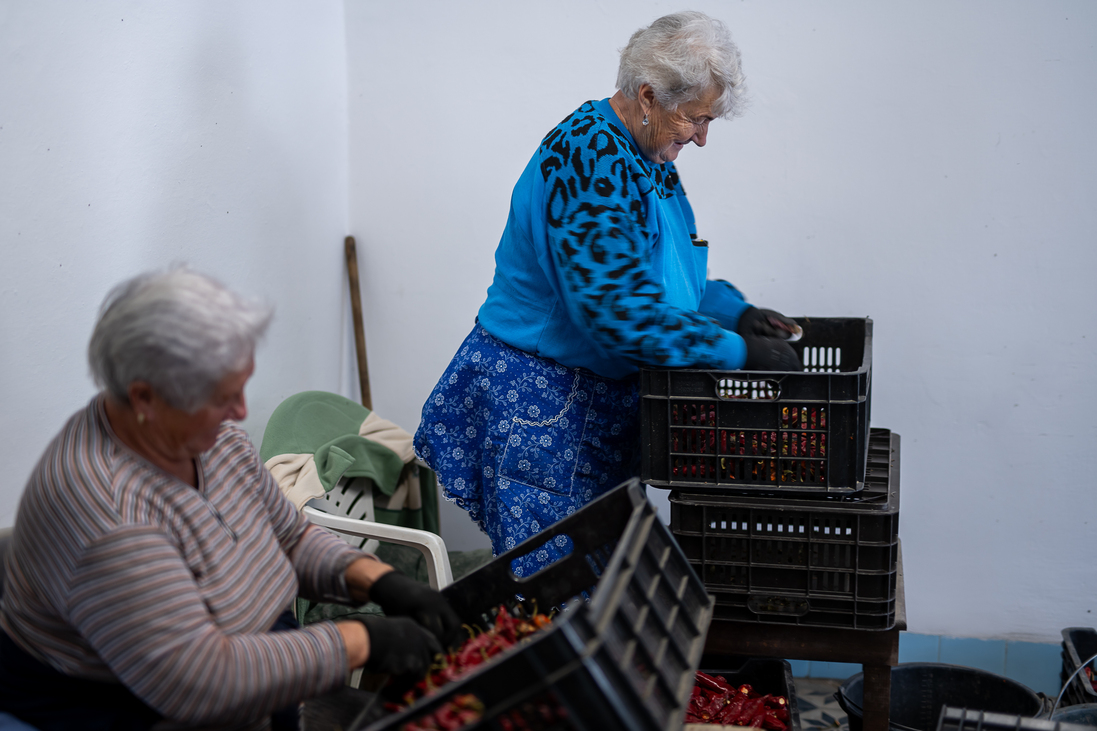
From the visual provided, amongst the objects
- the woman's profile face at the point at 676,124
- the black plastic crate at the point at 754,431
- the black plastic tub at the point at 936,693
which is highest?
the woman's profile face at the point at 676,124

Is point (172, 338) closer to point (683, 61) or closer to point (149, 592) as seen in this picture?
point (149, 592)

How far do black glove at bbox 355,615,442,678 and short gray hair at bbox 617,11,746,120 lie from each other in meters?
1.21

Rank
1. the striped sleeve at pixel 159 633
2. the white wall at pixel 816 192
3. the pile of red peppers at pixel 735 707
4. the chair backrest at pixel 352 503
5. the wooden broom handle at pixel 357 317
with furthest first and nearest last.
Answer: the wooden broom handle at pixel 357 317 → the white wall at pixel 816 192 → the chair backrest at pixel 352 503 → the pile of red peppers at pixel 735 707 → the striped sleeve at pixel 159 633

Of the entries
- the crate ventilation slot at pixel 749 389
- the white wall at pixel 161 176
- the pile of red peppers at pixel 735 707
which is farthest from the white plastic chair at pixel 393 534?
the crate ventilation slot at pixel 749 389

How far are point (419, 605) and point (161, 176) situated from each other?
1.46 metres

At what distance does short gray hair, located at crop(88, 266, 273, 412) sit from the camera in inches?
42.6

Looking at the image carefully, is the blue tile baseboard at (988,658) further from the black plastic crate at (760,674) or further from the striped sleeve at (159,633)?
the striped sleeve at (159,633)

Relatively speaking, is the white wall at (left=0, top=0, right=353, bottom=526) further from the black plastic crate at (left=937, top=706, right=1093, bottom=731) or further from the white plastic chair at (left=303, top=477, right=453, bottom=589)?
the black plastic crate at (left=937, top=706, right=1093, bottom=731)

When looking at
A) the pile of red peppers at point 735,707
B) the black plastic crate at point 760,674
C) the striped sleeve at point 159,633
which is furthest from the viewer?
the black plastic crate at point 760,674

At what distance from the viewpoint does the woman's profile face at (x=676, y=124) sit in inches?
73.5

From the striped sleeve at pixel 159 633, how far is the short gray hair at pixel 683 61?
1321 mm

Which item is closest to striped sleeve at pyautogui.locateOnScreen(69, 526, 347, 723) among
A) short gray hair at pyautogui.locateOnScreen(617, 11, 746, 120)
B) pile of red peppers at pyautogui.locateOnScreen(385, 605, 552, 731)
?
pile of red peppers at pyautogui.locateOnScreen(385, 605, 552, 731)

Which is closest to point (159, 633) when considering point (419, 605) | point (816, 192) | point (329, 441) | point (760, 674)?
point (419, 605)

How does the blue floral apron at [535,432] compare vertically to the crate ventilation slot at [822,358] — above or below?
below
